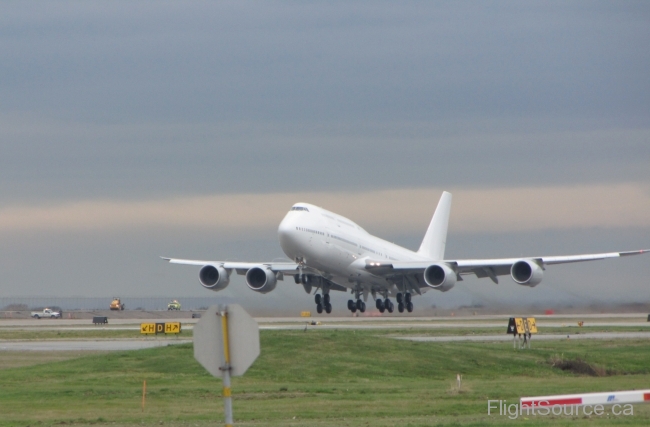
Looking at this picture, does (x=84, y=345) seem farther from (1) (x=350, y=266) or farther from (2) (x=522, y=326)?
(2) (x=522, y=326)

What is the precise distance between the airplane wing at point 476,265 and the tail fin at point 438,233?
21.4m

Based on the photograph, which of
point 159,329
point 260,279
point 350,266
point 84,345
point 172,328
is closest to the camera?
point 350,266

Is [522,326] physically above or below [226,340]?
above

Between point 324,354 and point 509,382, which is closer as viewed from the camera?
point 509,382

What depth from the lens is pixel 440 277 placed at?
57.8 metres

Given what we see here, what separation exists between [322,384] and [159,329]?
36776 mm

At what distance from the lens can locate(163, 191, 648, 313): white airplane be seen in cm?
5203

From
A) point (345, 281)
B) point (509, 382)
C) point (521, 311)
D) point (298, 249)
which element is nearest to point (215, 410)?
point (509, 382)

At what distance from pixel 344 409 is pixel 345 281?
109ft

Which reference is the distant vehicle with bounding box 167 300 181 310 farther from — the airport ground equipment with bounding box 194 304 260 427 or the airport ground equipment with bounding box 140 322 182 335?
the airport ground equipment with bounding box 194 304 260 427

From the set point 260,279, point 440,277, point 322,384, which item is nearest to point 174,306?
point 260,279

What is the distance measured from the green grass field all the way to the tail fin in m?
30.8

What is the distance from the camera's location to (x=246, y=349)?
1190cm

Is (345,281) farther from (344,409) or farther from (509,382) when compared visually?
(344,409)
